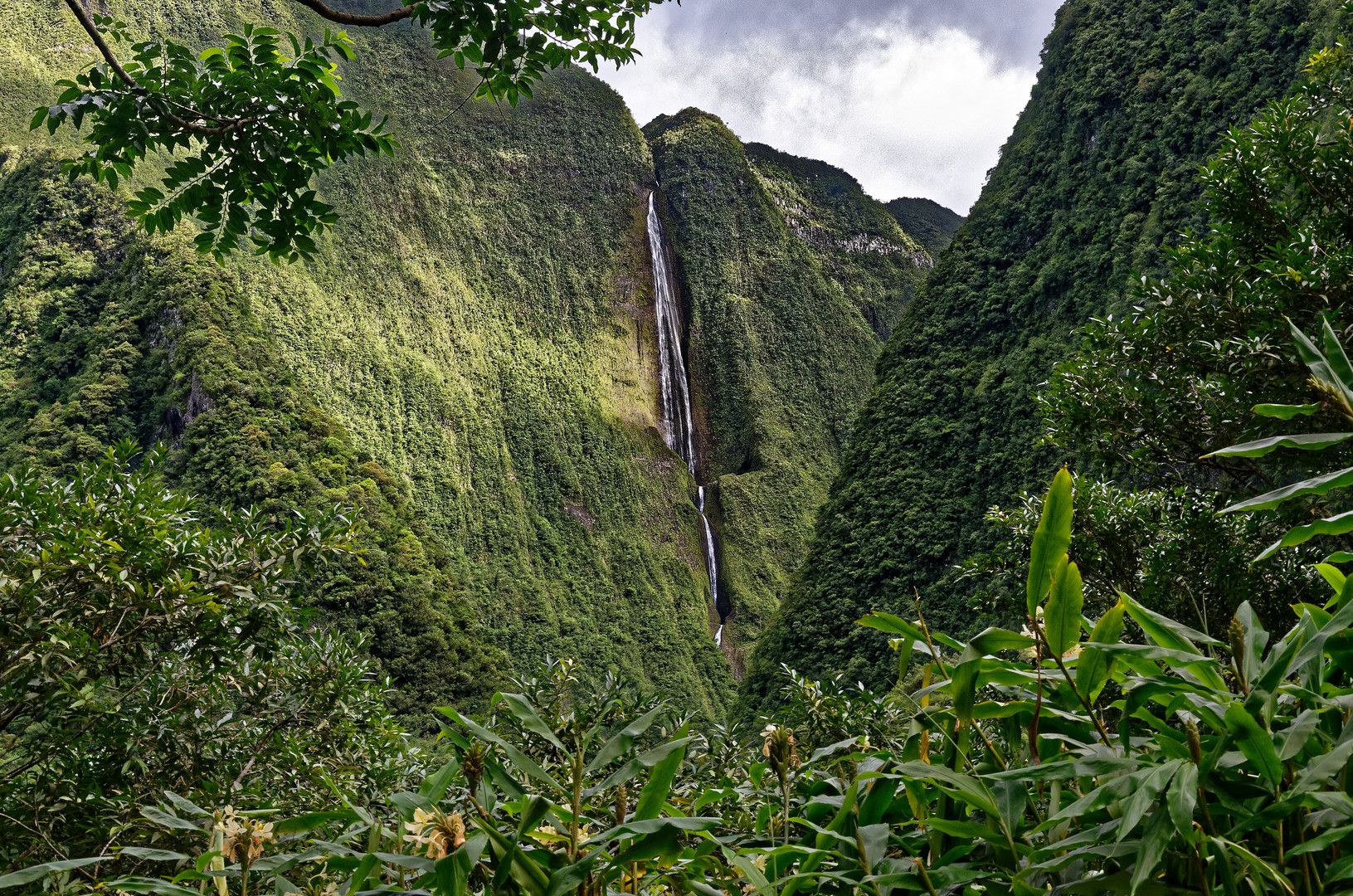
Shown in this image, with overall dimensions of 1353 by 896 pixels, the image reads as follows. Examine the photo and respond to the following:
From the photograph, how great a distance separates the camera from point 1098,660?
0.62 m

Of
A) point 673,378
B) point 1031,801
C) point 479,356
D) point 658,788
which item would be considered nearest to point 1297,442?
point 1031,801

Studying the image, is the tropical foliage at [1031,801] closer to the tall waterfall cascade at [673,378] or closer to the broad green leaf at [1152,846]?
the broad green leaf at [1152,846]

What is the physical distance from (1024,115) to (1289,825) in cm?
4454

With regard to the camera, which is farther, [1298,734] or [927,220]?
[927,220]

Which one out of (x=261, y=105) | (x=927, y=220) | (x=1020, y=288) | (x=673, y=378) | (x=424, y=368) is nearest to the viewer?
(x=261, y=105)

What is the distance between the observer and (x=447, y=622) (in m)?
31.6

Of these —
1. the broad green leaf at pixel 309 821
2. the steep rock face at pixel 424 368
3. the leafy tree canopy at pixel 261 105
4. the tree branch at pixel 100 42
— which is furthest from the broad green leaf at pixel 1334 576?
the steep rock face at pixel 424 368

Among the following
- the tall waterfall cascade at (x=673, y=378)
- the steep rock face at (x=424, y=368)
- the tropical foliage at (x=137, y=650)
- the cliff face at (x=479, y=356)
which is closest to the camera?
the tropical foliage at (x=137, y=650)

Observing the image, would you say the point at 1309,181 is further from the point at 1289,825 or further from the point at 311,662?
the point at 311,662

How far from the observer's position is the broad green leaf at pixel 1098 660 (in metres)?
0.62

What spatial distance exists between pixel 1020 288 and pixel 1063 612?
3568 cm

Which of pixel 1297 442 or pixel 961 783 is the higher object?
pixel 1297 442

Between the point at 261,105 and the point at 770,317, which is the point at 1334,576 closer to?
the point at 261,105

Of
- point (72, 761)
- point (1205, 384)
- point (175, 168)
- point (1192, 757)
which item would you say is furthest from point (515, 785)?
point (1205, 384)
